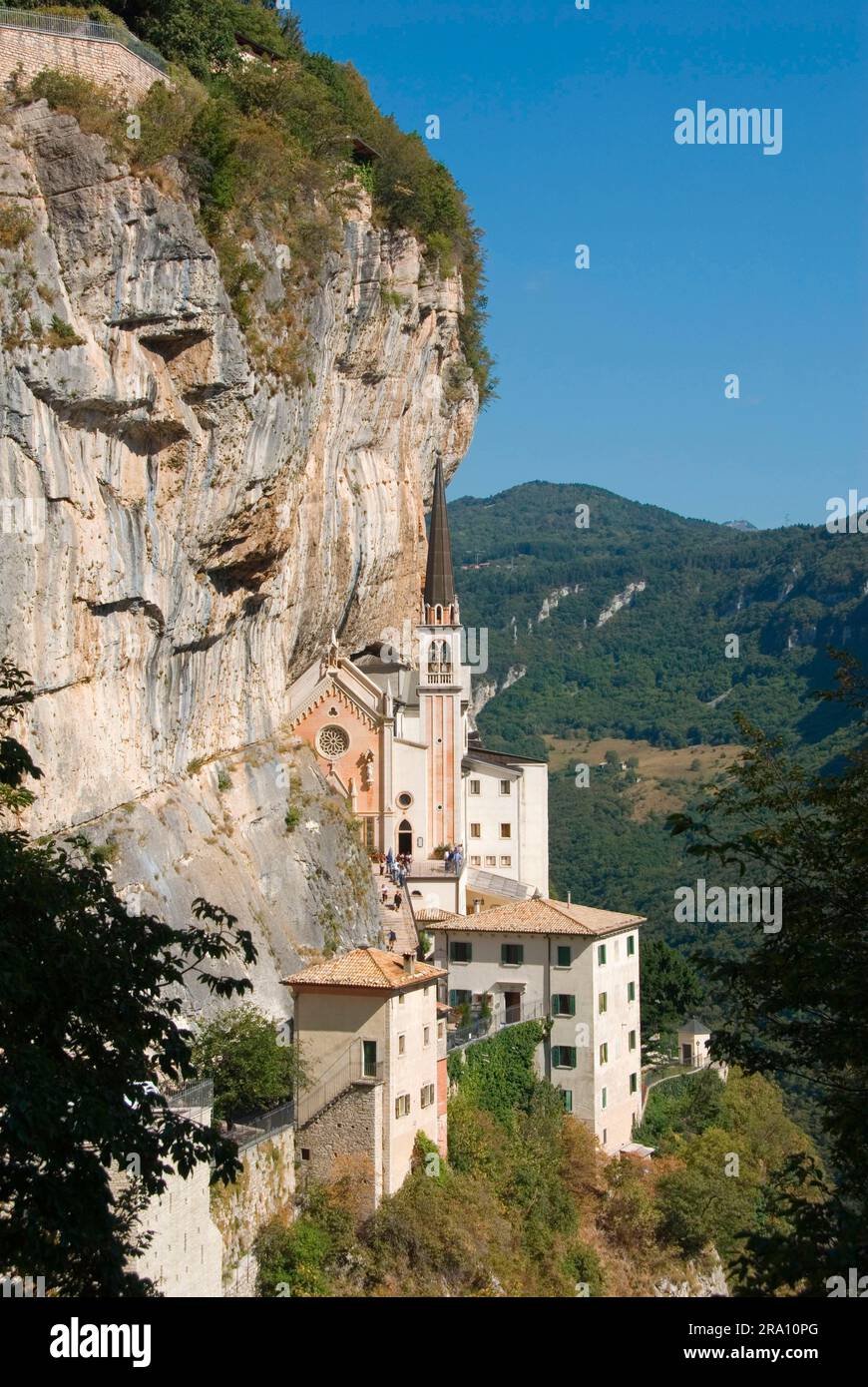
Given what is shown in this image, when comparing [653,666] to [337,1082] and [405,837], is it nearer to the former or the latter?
[405,837]

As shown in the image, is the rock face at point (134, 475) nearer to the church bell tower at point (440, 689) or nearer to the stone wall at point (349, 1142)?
the stone wall at point (349, 1142)

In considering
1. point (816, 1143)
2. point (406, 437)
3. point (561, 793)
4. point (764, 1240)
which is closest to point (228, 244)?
point (406, 437)

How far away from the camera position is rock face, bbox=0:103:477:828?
106 feet

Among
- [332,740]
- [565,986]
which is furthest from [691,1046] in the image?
[332,740]

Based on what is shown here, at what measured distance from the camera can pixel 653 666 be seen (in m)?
176

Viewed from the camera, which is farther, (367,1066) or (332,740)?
(332,740)

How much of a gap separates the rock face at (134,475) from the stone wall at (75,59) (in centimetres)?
140

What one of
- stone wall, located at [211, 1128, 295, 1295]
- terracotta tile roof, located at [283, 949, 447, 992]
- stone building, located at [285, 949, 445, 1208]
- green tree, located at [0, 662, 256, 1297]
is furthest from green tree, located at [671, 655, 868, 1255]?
terracotta tile roof, located at [283, 949, 447, 992]

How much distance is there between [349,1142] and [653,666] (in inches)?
5653

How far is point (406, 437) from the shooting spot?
57.1 meters

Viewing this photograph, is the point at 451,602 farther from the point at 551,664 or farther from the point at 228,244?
the point at 551,664

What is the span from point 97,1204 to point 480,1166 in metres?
24.6

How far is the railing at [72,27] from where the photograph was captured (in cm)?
3394

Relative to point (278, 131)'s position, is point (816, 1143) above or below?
below
